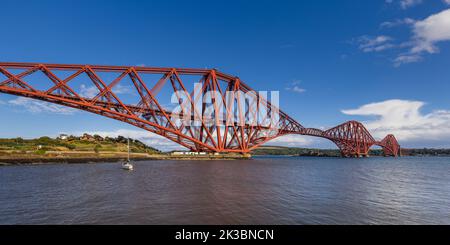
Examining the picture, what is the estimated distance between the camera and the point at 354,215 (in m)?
12.6

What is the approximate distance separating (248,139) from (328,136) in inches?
2986

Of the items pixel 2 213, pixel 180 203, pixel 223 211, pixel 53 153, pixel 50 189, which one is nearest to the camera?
pixel 2 213
